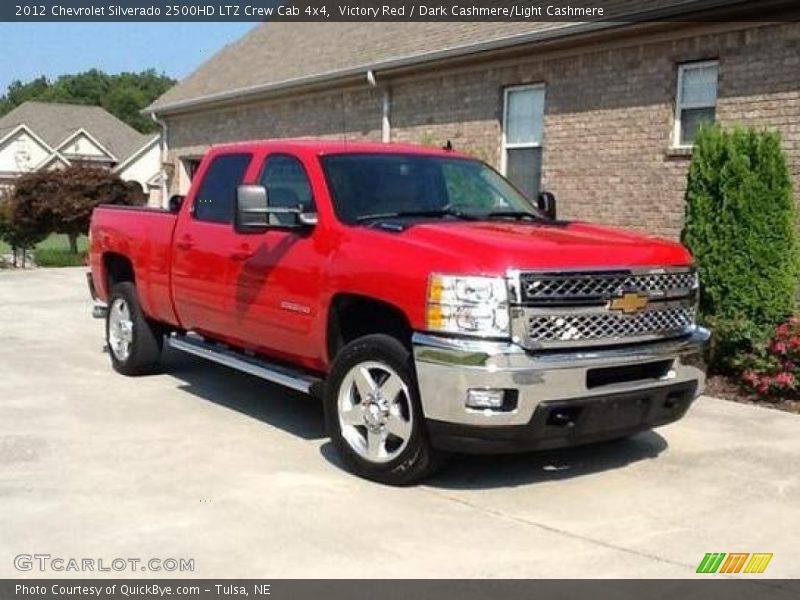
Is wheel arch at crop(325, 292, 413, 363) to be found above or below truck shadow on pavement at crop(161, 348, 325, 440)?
above

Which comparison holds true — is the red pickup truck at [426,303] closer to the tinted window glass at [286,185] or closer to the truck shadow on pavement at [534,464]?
the tinted window glass at [286,185]

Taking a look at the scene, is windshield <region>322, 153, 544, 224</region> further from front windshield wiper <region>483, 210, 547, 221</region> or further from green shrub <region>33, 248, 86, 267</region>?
green shrub <region>33, 248, 86, 267</region>

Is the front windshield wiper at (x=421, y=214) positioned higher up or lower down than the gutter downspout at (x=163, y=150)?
lower down

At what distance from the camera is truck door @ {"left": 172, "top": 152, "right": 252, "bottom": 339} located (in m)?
6.60

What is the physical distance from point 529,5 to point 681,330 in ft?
30.5

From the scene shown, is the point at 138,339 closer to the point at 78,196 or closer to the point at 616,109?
the point at 616,109

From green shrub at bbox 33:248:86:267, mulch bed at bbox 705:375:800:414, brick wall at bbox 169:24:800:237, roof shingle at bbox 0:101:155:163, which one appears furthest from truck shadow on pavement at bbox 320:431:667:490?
roof shingle at bbox 0:101:155:163

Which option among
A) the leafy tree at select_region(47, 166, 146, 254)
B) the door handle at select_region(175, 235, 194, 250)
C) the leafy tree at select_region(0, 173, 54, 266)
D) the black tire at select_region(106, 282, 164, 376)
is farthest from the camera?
the leafy tree at select_region(47, 166, 146, 254)

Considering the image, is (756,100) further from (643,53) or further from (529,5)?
(529,5)

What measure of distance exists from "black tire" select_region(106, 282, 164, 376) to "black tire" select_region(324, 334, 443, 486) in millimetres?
3023

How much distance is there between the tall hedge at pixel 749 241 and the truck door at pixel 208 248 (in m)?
4.34

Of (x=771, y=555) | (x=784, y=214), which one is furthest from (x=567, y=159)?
(x=771, y=555)

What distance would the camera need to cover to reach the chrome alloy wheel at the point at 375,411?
5.22 metres

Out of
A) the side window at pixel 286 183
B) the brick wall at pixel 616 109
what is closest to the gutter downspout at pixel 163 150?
the brick wall at pixel 616 109
